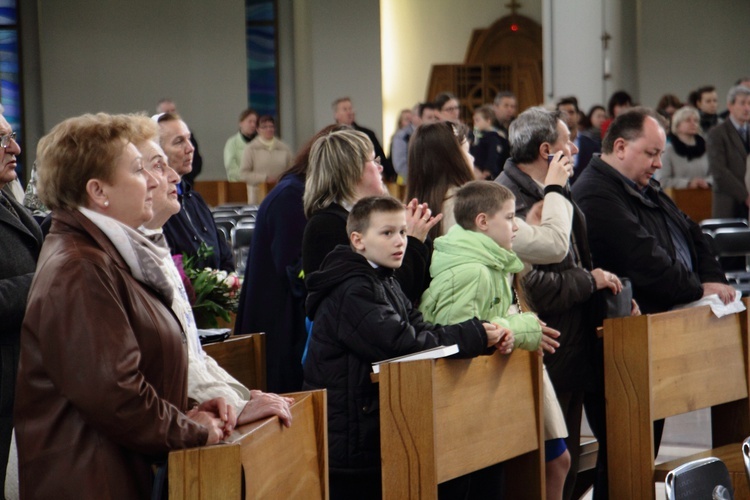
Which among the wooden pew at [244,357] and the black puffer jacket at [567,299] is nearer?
the wooden pew at [244,357]

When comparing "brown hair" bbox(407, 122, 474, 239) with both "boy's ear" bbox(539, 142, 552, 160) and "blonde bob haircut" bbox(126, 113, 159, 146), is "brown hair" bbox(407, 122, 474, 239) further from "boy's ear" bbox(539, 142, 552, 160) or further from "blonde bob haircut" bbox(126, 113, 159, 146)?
"blonde bob haircut" bbox(126, 113, 159, 146)

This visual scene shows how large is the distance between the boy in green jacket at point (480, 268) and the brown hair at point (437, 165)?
0.28m

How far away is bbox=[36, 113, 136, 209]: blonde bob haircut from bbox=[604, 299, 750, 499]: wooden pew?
6.91 ft

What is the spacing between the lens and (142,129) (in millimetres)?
2561

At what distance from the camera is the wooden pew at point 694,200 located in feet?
34.5

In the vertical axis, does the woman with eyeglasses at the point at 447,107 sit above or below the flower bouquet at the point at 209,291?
above

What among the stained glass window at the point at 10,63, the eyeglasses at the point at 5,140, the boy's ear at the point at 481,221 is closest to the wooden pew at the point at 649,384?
the boy's ear at the point at 481,221

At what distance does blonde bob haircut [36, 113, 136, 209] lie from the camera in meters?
2.38

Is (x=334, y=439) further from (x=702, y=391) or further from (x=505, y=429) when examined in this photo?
(x=702, y=391)

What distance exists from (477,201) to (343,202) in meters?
0.46

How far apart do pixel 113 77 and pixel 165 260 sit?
606 inches

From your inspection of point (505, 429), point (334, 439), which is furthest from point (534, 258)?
point (334, 439)

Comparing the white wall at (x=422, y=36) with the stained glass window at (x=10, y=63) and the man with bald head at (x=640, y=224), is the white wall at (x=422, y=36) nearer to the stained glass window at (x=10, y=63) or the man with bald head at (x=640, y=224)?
the stained glass window at (x=10, y=63)

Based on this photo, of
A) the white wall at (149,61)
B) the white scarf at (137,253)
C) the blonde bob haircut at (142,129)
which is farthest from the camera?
the white wall at (149,61)
